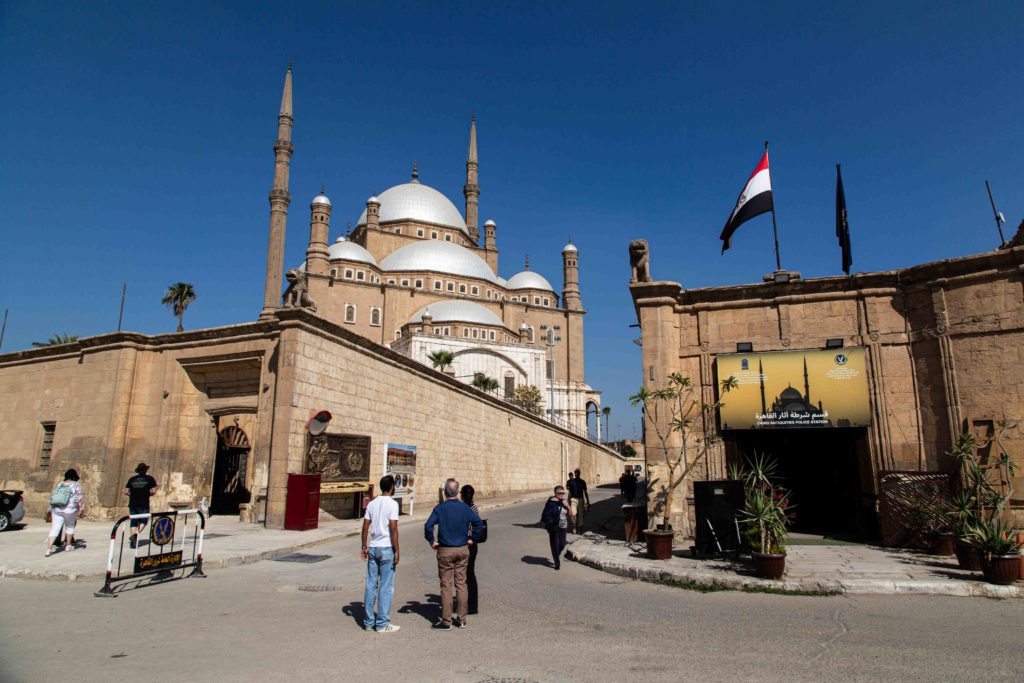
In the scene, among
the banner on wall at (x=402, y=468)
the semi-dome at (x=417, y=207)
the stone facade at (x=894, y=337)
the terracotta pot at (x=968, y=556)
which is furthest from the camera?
the semi-dome at (x=417, y=207)

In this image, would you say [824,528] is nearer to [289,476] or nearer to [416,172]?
[289,476]

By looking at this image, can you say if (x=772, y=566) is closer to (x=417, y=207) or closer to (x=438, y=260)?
(x=438, y=260)

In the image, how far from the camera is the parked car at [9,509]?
13.7 meters

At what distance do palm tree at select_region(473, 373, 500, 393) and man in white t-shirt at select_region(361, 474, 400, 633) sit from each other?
42070 millimetres

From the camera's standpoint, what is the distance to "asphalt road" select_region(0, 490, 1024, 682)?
15.4 feet

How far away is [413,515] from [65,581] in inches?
389

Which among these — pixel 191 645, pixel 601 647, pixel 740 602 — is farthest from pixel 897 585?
pixel 191 645

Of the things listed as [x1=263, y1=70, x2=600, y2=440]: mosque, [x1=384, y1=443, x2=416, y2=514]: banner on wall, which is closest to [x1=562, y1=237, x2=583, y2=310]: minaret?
[x1=263, y1=70, x2=600, y2=440]: mosque

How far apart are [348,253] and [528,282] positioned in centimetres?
2229

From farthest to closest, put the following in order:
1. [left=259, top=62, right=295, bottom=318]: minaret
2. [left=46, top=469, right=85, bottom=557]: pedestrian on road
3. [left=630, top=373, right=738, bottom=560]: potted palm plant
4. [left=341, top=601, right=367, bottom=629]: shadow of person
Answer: [left=259, top=62, right=295, bottom=318]: minaret → [left=630, top=373, right=738, bottom=560]: potted palm plant → [left=46, top=469, right=85, bottom=557]: pedestrian on road → [left=341, top=601, right=367, bottom=629]: shadow of person

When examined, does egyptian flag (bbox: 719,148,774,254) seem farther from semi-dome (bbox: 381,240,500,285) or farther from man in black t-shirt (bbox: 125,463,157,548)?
semi-dome (bbox: 381,240,500,285)

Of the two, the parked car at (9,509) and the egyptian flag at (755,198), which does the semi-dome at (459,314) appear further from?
the egyptian flag at (755,198)

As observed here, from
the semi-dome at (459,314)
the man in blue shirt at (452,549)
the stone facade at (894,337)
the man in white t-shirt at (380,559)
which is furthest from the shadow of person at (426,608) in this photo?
the semi-dome at (459,314)

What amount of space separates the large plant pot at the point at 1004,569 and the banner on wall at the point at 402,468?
13.2 metres
